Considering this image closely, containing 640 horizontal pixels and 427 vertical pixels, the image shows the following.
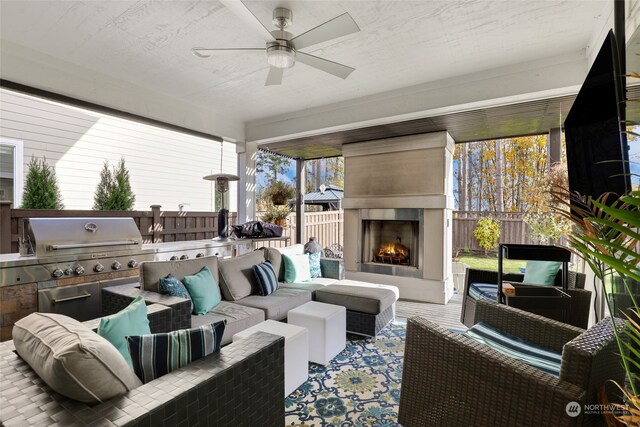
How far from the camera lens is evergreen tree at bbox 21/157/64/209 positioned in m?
4.05

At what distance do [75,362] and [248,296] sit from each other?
7.63 ft

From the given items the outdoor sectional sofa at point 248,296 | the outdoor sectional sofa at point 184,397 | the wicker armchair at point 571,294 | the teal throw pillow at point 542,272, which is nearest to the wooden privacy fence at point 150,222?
the outdoor sectional sofa at point 248,296

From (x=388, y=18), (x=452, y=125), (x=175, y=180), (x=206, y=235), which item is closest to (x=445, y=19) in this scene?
(x=388, y=18)

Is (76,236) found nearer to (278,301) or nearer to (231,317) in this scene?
(231,317)

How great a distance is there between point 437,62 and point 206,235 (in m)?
4.29

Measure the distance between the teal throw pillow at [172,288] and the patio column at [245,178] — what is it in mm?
2595

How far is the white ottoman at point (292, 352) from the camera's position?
7.02ft

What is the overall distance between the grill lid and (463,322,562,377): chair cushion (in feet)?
9.98

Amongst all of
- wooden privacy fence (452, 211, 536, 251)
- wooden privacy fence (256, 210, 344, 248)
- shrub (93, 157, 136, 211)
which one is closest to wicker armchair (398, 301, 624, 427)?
wooden privacy fence (256, 210, 344, 248)

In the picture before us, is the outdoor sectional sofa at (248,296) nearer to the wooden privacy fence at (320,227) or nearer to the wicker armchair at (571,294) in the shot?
the wicker armchair at (571,294)

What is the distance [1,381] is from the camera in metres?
1.06

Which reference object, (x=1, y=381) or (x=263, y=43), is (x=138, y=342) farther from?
(x=263, y=43)

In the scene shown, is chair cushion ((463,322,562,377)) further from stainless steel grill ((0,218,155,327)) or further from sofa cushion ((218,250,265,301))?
stainless steel grill ((0,218,155,327))

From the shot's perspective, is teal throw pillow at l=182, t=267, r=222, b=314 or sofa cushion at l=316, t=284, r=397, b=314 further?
sofa cushion at l=316, t=284, r=397, b=314
